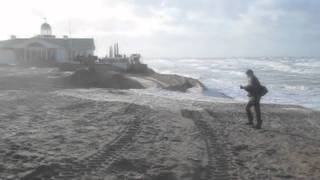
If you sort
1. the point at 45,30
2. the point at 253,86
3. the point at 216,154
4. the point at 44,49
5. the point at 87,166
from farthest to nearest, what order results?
1. the point at 45,30
2. the point at 44,49
3. the point at 253,86
4. the point at 216,154
5. the point at 87,166

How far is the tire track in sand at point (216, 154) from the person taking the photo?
10154 millimetres

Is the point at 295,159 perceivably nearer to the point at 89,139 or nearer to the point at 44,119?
the point at 89,139

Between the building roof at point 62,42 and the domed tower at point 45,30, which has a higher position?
the domed tower at point 45,30

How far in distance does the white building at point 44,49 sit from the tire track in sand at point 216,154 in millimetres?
46827

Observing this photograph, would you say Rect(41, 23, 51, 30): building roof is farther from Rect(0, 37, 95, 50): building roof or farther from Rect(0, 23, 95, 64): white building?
Rect(0, 37, 95, 50): building roof

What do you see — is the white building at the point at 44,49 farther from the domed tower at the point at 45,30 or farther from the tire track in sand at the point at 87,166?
the tire track in sand at the point at 87,166

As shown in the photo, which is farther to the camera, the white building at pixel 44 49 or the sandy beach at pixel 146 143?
the white building at pixel 44 49

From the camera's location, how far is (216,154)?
12094mm

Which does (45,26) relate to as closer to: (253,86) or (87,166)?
(253,86)

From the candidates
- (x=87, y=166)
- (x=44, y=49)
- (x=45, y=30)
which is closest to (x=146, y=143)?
(x=87, y=166)

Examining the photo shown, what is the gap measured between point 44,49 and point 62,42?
522 cm

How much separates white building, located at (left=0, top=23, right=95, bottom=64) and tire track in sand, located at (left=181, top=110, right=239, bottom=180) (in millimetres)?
46827

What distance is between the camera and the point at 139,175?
9836 millimetres

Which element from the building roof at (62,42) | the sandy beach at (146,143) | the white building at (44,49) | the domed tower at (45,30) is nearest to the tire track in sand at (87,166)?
the sandy beach at (146,143)
